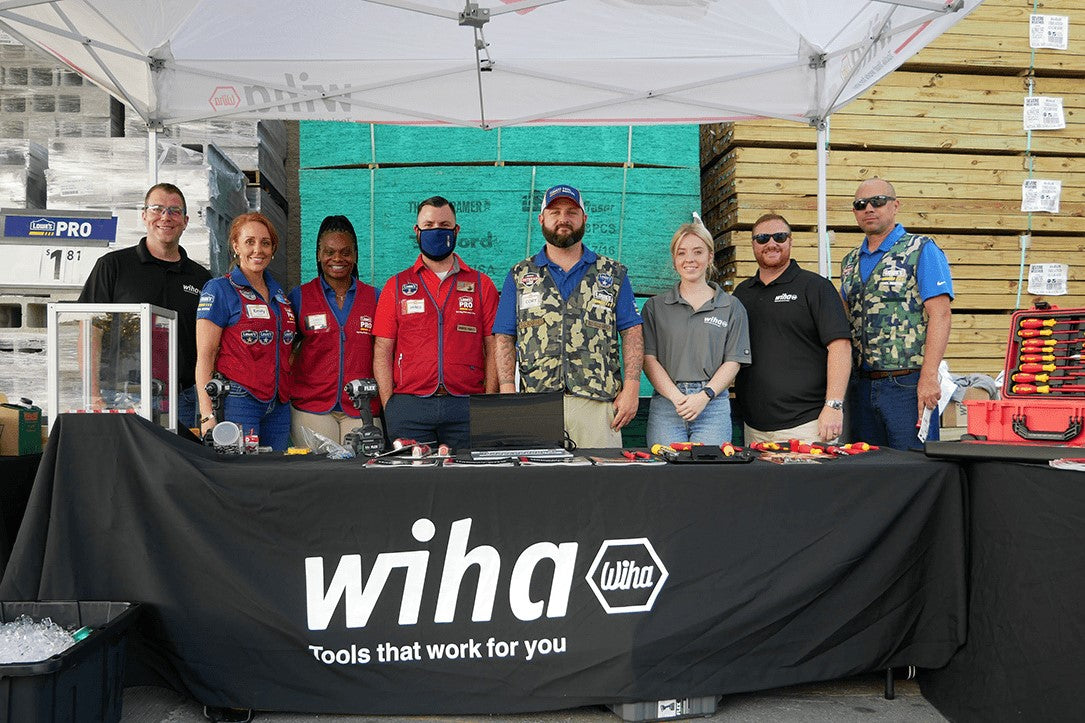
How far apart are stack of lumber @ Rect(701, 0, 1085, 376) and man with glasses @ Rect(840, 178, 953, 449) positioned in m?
1.38

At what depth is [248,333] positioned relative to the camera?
12.3 ft

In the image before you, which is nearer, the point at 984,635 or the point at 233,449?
the point at 984,635

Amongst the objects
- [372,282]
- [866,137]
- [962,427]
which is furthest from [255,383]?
[866,137]

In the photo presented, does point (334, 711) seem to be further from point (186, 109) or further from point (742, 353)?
point (186, 109)

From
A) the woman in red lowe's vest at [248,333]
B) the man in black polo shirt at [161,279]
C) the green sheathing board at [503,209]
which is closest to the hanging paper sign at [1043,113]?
the green sheathing board at [503,209]

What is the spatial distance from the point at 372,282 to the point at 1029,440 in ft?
12.8

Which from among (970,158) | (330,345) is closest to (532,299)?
(330,345)

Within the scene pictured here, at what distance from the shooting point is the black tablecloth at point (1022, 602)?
2.14 metres

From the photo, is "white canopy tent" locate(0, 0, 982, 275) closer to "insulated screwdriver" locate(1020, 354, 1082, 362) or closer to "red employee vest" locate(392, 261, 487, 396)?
"red employee vest" locate(392, 261, 487, 396)

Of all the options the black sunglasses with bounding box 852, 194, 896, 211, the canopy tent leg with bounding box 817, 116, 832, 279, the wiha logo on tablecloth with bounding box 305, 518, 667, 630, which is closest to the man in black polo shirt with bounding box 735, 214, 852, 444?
the black sunglasses with bounding box 852, 194, 896, 211

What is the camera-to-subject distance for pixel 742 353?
3869 mm

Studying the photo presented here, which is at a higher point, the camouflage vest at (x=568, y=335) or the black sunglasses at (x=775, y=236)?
the black sunglasses at (x=775, y=236)

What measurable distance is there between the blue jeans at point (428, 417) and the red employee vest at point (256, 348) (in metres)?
0.57

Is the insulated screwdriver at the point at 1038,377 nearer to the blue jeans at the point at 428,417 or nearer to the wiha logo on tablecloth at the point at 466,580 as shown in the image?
the wiha logo on tablecloth at the point at 466,580
